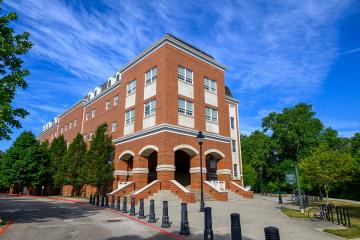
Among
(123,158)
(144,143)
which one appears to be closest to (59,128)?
(123,158)

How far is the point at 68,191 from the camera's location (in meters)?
43.9

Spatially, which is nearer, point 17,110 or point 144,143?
point 17,110

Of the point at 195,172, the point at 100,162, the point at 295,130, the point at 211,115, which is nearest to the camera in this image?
the point at 195,172

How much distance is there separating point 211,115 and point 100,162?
1243cm

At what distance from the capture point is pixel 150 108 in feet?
88.3

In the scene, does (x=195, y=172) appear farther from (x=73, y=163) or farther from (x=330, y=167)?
(x=73, y=163)

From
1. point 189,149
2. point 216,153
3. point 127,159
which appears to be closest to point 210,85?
point 216,153

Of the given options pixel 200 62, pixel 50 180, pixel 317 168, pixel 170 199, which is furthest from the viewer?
pixel 50 180

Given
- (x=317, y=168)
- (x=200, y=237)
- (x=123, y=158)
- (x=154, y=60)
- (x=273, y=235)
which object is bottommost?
(x=200, y=237)

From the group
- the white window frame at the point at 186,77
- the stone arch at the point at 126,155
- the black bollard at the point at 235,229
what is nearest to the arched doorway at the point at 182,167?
the stone arch at the point at 126,155

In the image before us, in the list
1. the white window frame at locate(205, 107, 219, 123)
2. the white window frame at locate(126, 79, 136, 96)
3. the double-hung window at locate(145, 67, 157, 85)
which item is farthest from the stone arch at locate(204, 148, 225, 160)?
the white window frame at locate(126, 79, 136, 96)

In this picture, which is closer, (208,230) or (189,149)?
(208,230)

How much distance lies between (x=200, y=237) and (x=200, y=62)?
22.8 m

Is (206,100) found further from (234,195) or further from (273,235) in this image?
(273,235)
